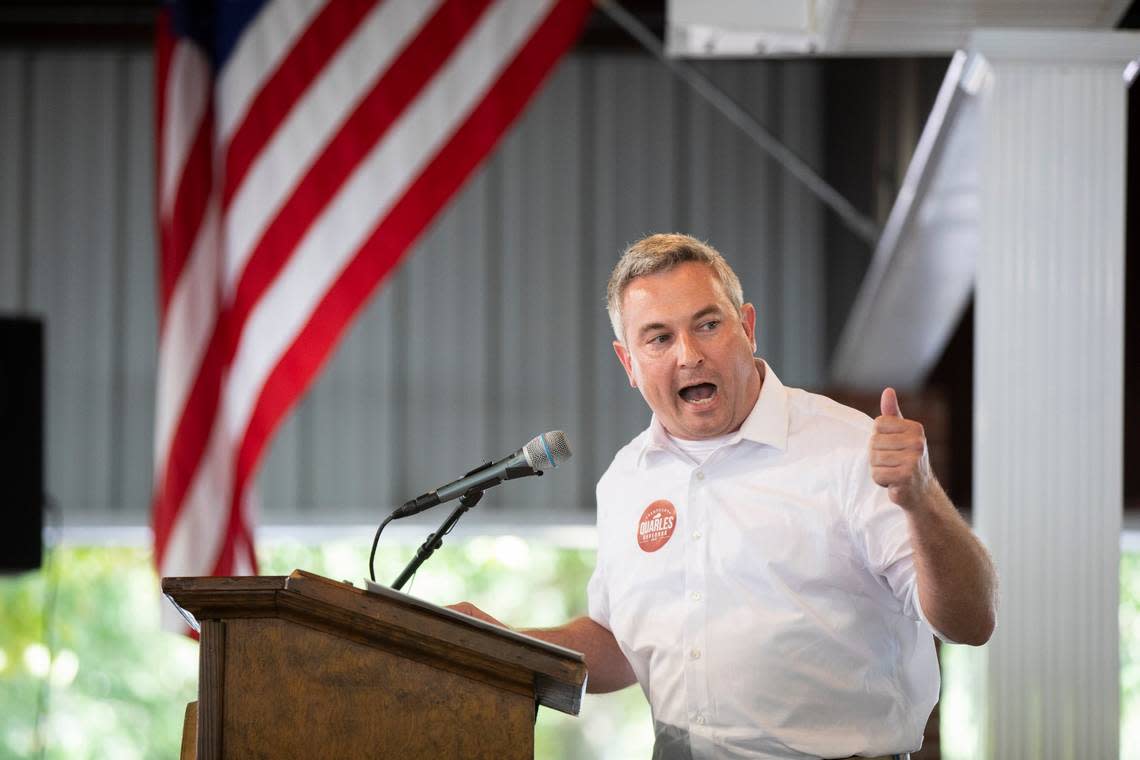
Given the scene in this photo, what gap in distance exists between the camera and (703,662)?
1729 millimetres

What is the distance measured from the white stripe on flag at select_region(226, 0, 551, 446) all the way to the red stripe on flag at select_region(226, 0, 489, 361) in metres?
0.03

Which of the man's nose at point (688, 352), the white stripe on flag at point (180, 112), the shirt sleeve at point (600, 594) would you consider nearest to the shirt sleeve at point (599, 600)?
the shirt sleeve at point (600, 594)

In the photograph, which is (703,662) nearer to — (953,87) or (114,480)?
(953,87)

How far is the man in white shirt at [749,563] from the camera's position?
1.67 metres

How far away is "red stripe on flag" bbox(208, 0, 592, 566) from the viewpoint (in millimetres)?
3594

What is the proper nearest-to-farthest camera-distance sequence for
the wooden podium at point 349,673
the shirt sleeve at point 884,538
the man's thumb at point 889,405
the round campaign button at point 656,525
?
1. the wooden podium at point 349,673
2. the man's thumb at point 889,405
3. the shirt sleeve at point 884,538
4. the round campaign button at point 656,525

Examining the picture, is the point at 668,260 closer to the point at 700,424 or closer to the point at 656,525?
the point at 700,424

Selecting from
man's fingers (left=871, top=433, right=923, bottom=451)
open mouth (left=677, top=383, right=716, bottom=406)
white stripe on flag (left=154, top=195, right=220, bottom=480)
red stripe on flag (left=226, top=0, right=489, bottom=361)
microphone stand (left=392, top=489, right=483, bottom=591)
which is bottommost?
microphone stand (left=392, top=489, right=483, bottom=591)

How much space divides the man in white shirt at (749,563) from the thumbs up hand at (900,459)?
0.13 m

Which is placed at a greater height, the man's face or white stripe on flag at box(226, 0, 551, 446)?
white stripe on flag at box(226, 0, 551, 446)

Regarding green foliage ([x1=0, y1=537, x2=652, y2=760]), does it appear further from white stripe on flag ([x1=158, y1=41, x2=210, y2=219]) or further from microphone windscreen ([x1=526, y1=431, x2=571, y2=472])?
microphone windscreen ([x1=526, y1=431, x2=571, y2=472])

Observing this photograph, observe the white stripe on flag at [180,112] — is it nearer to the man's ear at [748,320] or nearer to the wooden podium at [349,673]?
the man's ear at [748,320]

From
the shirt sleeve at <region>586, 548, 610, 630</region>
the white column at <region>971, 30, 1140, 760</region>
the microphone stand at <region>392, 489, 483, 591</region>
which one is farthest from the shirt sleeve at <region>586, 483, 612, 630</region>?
the white column at <region>971, 30, 1140, 760</region>

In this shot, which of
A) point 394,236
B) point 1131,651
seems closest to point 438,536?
point 394,236
